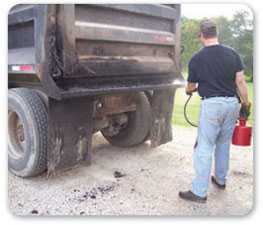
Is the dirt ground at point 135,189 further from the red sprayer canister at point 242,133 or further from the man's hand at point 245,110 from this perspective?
the man's hand at point 245,110

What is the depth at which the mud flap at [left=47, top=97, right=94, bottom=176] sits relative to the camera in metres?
2.28

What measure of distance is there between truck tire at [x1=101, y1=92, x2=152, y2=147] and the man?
771mm

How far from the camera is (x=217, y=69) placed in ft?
7.18

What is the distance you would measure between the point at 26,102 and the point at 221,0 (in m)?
1.24

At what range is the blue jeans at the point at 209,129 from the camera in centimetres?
221

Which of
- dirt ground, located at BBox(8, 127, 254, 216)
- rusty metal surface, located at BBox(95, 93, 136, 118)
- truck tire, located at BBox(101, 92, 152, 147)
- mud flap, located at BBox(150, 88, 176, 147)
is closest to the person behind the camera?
dirt ground, located at BBox(8, 127, 254, 216)

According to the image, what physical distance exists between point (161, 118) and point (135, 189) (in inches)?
28.6

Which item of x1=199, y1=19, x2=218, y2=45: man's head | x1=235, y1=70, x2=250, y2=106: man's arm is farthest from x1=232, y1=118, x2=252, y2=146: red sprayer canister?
x1=199, y1=19, x2=218, y2=45: man's head

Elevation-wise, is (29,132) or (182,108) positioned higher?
(182,108)

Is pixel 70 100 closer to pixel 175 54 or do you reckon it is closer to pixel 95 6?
pixel 95 6

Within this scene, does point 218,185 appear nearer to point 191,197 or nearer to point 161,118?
point 191,197

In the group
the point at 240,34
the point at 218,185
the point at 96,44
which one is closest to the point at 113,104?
the point at 96,44

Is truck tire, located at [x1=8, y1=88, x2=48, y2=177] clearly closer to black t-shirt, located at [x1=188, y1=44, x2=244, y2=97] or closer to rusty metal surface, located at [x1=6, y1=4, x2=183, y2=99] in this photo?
rusty metal surface, located at [x1=6, y1=4, x2=183, y2=99]
